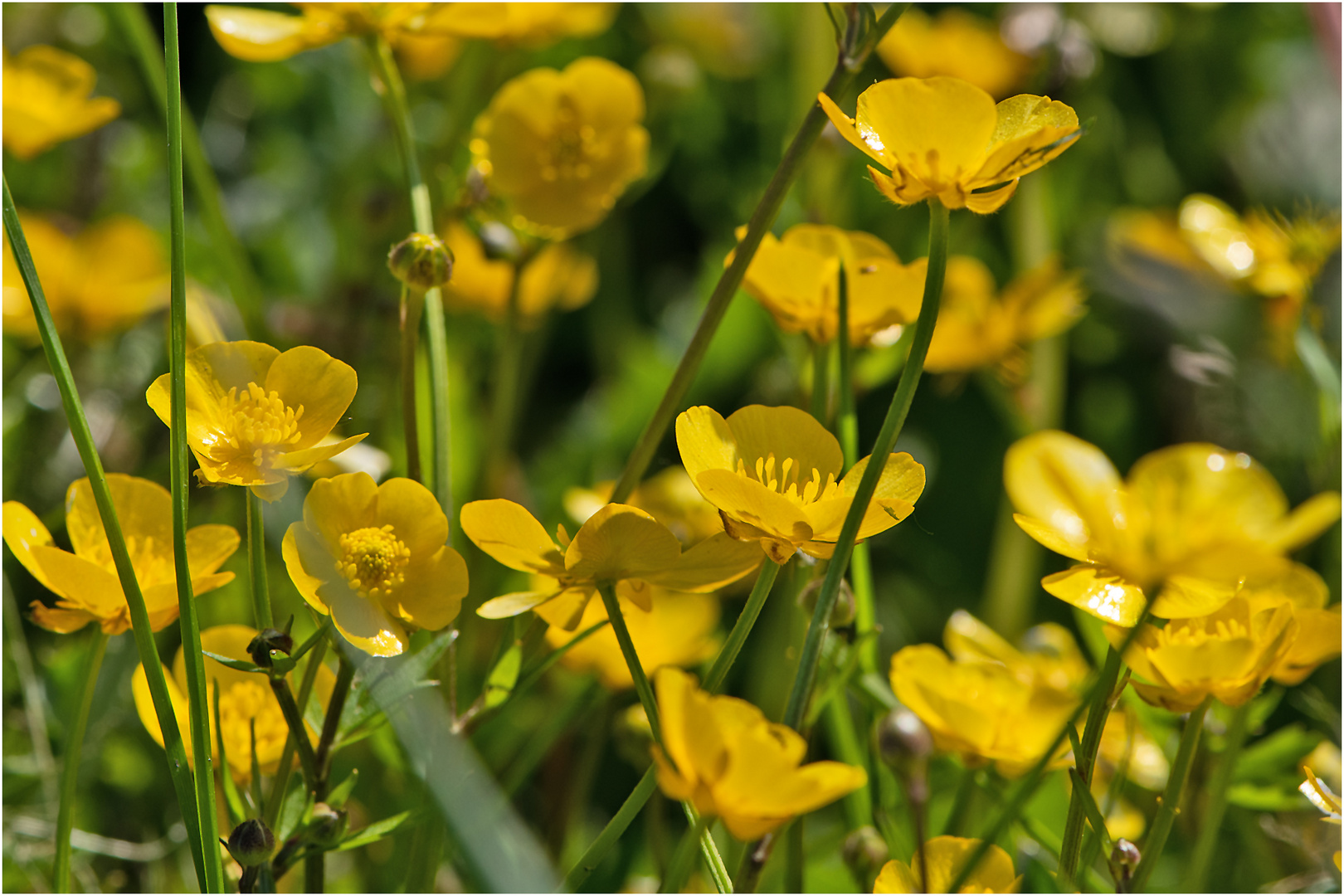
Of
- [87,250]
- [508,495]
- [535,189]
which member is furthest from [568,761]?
[87,250]

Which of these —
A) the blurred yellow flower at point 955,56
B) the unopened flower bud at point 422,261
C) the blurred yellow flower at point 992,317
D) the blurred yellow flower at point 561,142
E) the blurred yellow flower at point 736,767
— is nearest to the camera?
the blurred yellow flower at point 736,767

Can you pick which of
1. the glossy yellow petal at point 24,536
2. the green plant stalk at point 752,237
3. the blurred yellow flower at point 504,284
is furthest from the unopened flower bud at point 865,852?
the blurred yellow flower at point 504,284

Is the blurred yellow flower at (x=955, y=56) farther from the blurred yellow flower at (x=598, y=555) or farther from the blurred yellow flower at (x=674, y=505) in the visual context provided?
the blurred yellow flower at (x=598, y=555)

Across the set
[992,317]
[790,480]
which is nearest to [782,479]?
[790,480]

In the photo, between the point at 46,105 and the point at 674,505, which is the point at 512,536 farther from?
the point at 46,105

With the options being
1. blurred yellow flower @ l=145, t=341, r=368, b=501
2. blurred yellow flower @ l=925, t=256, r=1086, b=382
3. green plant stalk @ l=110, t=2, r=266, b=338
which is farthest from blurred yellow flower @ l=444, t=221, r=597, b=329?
blurred yellow flower @ l=145, t=341, r=368, b=501

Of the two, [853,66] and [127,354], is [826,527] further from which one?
[127,354]

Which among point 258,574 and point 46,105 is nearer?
point 258,574
